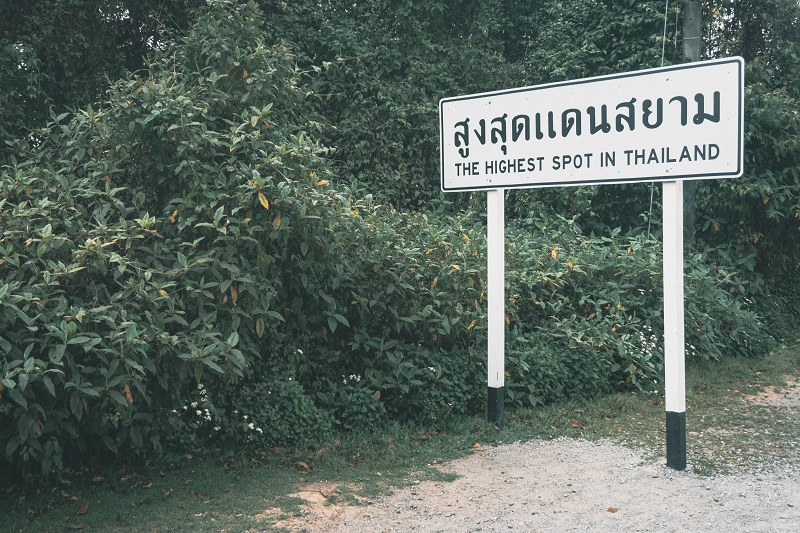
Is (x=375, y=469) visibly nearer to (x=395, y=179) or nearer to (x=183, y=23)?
(x=395, y=179)

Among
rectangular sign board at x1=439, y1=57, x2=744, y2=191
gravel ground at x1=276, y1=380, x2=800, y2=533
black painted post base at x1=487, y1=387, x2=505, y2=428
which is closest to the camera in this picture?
gravel ground at x1=276, y1=380, x2=800, y2=533

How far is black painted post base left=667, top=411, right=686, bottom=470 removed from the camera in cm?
548

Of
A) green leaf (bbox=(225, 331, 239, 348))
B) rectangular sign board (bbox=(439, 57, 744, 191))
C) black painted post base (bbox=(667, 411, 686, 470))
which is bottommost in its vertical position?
black painted post base (bbox=(667, 411, 686, 470))

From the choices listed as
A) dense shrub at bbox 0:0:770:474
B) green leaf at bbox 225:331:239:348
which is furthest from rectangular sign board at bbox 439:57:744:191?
green leaf at bbox 225:331:239:348

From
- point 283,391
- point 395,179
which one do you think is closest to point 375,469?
point 283,391

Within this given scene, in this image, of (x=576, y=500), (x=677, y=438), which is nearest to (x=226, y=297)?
(x=576, y=500)

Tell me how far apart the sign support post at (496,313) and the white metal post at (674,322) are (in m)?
1.45

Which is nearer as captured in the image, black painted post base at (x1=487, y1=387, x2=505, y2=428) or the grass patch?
the grass patch

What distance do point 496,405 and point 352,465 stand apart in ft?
4.75

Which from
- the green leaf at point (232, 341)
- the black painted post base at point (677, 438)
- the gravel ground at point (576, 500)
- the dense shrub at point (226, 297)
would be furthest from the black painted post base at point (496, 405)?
the green leaf at point (232, 341)

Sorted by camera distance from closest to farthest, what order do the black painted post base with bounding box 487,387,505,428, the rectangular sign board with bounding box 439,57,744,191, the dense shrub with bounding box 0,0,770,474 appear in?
the dense shrub with bounding box 0,0,770,474 → the rectangular sign board with bounding box 439,57,744,191 → the black painted post base with bounding box 487,387,505,428

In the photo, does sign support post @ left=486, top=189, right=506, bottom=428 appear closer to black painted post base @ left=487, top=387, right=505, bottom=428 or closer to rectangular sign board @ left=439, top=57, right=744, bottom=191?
black painted post base @ left=487, top=387, right=505, bottom=428

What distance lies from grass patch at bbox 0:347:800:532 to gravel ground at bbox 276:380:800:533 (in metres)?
0.17

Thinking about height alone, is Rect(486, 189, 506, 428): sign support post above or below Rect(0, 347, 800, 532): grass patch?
above
